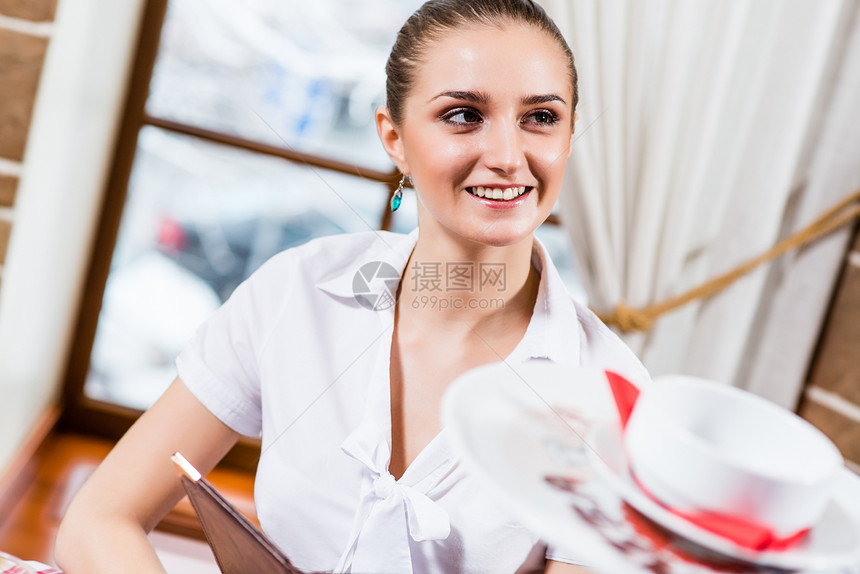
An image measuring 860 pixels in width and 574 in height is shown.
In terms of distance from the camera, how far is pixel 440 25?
757mm

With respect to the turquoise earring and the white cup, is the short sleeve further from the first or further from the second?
the white cup

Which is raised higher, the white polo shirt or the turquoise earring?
the turquoise earring

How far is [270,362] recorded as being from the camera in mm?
859

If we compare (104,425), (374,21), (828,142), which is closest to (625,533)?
(828,142)

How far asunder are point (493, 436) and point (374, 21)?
1.27 metres

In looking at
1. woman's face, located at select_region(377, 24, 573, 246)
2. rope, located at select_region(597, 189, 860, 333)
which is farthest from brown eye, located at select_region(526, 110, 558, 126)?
rope, located at select_region(597, 189, 860, 333)

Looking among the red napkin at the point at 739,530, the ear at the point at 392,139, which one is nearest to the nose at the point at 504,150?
the ear at the point at 392,139

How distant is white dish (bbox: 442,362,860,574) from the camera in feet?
1.21

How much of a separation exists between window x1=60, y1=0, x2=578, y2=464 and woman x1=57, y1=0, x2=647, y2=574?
25.0 inches

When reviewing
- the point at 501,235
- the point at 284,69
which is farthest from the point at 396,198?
the point at 284,69

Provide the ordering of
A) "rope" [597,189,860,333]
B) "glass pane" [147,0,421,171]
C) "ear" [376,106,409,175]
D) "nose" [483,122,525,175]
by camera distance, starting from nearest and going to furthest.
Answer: "nose" [483,122,525,175], "ear" [376,106,409,175], "rope" [597,189,860,333], "glass pane" [147,0,421,171]

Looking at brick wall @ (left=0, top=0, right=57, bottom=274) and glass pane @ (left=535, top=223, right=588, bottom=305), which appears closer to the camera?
brick wall @ (left=0, top=0, right=57, bottom=274)

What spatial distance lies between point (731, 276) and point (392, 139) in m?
0.76

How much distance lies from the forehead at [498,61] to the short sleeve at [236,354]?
0.99ft
